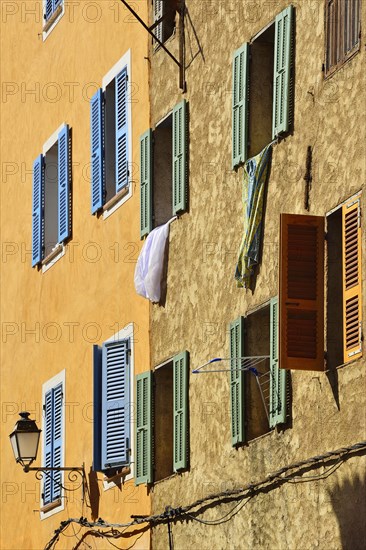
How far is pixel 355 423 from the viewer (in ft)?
46.5

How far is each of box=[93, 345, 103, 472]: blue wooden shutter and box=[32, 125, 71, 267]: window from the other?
9.57 feet

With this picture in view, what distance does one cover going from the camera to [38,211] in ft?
79.0

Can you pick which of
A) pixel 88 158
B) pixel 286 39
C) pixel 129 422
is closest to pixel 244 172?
pixel 286 39

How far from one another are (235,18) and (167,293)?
313 cm

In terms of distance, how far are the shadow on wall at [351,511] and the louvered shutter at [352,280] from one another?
3.37ft

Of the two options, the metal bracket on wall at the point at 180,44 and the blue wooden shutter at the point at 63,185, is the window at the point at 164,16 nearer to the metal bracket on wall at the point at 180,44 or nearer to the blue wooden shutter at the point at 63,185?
the metal bracket on wall at the point at 180,44

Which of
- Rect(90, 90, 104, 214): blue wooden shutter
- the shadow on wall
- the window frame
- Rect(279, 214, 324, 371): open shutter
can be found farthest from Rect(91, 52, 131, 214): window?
the shadow on wall

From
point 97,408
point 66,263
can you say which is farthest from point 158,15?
point 97,408

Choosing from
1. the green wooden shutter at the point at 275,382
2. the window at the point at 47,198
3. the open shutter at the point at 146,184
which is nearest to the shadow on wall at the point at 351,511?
the green wooden shutter at the point at 275,382

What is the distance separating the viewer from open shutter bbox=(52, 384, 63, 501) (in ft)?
72.6

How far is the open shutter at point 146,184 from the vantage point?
19.7 metres

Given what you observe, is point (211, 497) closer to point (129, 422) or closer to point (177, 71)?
point (129, 422)

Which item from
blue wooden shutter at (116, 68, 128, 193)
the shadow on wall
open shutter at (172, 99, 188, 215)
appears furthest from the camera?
blue wooden shutter at (116, 68, 128, 193)

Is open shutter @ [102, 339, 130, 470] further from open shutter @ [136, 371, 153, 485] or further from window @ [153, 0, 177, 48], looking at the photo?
window @ [153, 0, 177, 48]
